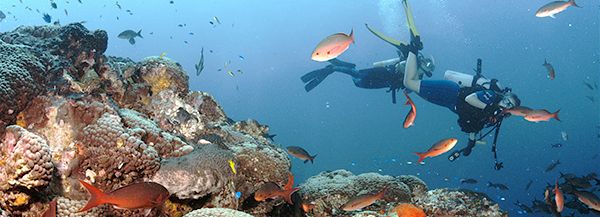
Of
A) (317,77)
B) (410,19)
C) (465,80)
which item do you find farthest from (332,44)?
(317,77)

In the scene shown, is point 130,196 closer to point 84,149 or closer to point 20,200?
point 20,200

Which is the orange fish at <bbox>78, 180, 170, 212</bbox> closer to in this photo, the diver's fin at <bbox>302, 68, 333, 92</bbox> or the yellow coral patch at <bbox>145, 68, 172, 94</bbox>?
the yellow coral patch at <bbox>145, 68, 172, 94</bbox>

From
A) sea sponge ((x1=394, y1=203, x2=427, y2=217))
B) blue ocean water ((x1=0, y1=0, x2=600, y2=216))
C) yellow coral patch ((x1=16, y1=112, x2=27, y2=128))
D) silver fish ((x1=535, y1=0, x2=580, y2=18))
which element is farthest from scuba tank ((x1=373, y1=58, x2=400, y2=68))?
blue ocean water ((x1=0, y1=0, x2=600, y2=216))

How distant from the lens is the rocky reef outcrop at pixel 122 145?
310 cm

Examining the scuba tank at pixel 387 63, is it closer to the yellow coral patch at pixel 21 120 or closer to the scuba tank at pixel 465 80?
the scuba tank at pixel 465 80

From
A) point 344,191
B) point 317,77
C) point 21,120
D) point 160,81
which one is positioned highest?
point 317,77

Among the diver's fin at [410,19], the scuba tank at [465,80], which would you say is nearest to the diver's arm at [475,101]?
the scuba tank at [465,80]

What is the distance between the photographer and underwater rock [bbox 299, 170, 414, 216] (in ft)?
20.0

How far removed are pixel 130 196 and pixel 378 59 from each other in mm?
121948

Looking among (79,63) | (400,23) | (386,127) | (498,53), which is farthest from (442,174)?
(79,63)

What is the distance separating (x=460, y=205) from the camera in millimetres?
5801

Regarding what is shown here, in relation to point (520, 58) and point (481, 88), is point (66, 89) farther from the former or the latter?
point (520, 58)

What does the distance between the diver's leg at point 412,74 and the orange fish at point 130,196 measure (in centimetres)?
913

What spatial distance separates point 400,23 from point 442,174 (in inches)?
1404
